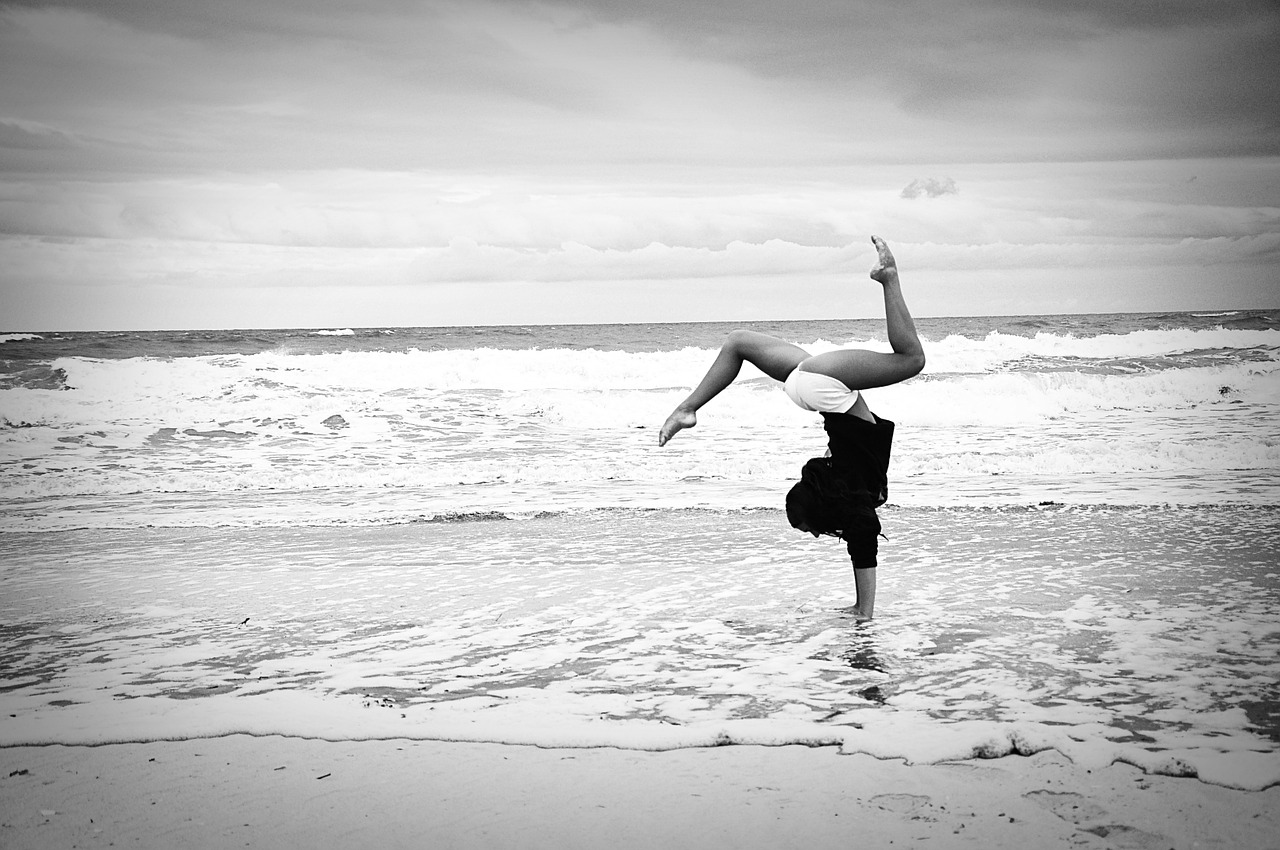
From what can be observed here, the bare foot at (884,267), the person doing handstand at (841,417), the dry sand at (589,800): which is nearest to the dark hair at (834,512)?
the person doing handstand at (841,417)

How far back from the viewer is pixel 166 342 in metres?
44.5

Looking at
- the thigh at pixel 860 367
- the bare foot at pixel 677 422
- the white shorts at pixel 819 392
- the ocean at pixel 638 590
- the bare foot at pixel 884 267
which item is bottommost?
the ocean at pixel 638 590

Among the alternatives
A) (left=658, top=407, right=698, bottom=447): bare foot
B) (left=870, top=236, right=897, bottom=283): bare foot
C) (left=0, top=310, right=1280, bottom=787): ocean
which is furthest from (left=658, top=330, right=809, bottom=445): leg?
(left=0, top=310, right=1280, bottom=787): ocean

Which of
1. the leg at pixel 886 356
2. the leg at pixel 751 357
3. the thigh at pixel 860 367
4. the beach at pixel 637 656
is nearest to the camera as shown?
the beach at pixel 637 656

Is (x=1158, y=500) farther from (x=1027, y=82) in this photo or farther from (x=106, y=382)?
(x=106, y=382)

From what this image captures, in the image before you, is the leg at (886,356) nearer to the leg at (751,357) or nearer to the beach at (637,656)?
the leg at (751,357)

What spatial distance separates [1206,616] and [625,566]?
10.7ft

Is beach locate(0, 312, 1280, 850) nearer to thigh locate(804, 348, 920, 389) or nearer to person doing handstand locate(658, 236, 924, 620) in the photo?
person doing handstand locate(658, 236, 924, 620)

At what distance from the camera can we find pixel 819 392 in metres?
4.26

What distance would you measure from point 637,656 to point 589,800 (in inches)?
57.2

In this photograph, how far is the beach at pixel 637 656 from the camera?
2609 mm

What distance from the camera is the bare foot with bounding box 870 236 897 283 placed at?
12.9 feet

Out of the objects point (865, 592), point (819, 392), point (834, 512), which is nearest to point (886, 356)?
point (819, 392)

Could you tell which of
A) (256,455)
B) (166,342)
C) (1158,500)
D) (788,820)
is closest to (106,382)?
(256,455)
